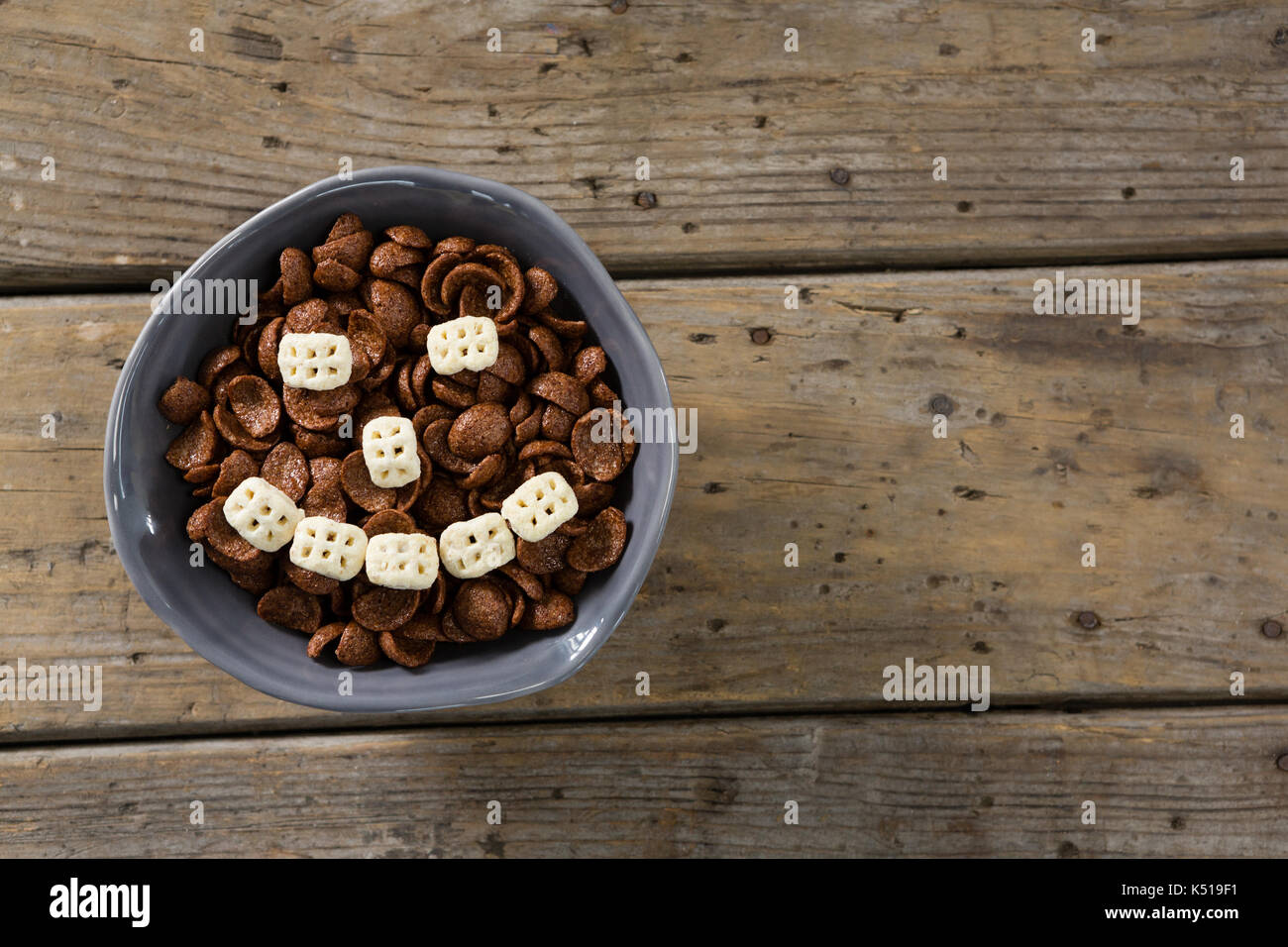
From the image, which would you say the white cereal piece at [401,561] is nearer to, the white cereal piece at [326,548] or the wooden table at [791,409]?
the white cereal piece at [326,548]

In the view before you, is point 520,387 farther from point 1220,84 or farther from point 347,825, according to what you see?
point 1220,84

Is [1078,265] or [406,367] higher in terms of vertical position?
[1078,265]

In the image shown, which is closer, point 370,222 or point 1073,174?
point 370,222

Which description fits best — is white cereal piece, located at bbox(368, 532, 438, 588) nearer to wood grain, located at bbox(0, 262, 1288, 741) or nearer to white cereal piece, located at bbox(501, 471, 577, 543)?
white cereal piece, located at bbox(501, 471, 577, 543)

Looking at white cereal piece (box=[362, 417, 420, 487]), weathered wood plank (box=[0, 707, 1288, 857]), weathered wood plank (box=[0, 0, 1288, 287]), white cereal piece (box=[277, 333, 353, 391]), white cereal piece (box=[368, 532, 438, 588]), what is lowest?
weathered wood plank (box=[0, 707, 1288, 857])

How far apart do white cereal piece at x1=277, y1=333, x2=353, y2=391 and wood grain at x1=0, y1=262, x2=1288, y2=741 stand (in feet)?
0.96

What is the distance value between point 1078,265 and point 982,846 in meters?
0.60

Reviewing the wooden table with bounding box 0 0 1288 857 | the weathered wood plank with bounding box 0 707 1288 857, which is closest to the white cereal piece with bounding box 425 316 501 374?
the wooden table with bounding box 0 0 1288 857

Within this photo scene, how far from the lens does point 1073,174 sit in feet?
3.26

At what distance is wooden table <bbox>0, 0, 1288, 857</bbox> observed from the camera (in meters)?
0.96

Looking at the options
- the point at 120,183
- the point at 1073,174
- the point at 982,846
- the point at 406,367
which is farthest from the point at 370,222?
the point at 982,846

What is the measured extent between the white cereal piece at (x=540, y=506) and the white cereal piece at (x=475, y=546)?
0.01m

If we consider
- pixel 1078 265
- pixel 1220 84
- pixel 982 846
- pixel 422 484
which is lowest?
pixel 982 846

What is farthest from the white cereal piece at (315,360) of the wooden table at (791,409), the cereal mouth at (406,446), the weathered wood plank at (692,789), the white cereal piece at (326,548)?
the weathered wood plank at (692,789)
